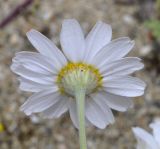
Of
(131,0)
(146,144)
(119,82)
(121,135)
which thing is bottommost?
(121,135)

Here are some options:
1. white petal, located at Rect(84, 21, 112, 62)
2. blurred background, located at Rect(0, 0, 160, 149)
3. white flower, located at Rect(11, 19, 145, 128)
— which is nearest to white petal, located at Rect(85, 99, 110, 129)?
white flower, located at Rect(11, 19, 145, 128)

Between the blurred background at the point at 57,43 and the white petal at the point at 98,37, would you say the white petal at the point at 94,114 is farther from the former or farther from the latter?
the blurred background at the point at 57,43

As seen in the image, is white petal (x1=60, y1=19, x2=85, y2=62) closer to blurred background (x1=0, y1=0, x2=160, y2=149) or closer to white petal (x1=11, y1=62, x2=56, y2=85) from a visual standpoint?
white petal (x1=11, y1=62, x2=56, y2=85)

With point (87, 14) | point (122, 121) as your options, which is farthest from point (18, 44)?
point (122, 121)

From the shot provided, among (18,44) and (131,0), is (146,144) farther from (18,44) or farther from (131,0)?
(131,0)

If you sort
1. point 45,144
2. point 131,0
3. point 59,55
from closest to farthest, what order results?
point 59,55 < point 45,144 < point 131,0

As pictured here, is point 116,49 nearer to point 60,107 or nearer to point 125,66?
point 125,66

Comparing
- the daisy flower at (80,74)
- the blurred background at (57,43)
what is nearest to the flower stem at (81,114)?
the daisy flower at (80,74)
